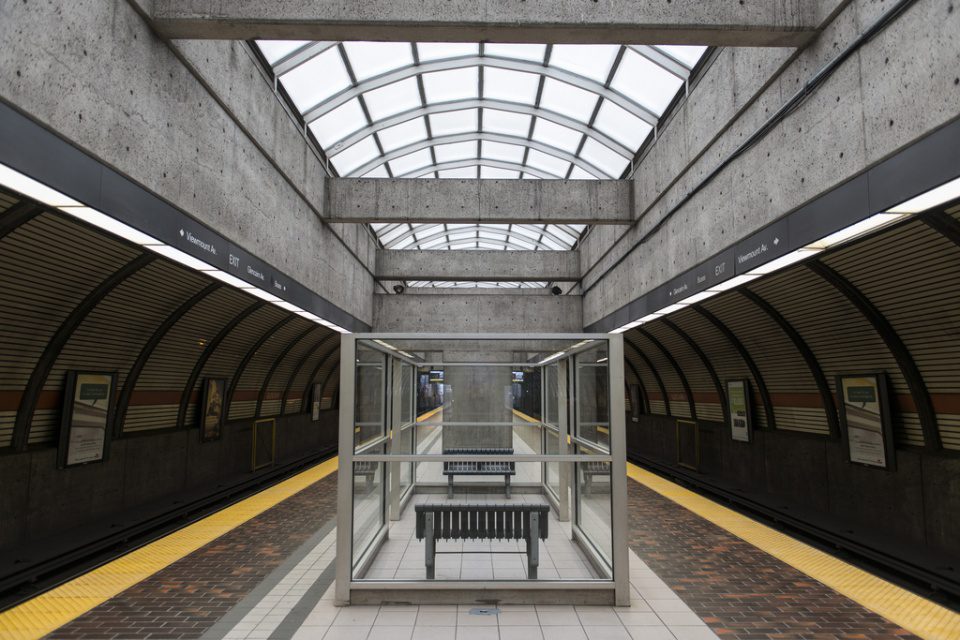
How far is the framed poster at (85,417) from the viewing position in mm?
6527

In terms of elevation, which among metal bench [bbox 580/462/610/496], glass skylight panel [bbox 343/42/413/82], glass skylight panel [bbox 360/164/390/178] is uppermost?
glass skylight panel [bbox 343/42/413/82]

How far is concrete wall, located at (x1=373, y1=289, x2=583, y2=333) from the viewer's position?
57.3 feet

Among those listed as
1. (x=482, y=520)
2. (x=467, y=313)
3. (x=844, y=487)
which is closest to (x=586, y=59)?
(x=844, y=487)

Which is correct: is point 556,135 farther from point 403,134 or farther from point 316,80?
point 316,80

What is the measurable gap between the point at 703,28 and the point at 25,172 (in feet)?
19.1

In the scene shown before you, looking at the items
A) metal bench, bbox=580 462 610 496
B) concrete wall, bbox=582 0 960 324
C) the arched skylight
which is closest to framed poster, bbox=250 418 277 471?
the arched skylight

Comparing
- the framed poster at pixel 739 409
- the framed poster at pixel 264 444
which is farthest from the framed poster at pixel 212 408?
the framed poster at pixel 739 409

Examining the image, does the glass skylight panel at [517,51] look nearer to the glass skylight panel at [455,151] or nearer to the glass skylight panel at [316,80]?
the glass skylight panel at [316,80]

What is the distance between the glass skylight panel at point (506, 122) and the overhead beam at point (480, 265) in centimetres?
420

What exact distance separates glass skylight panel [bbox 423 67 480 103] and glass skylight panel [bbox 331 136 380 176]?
6.01 feet

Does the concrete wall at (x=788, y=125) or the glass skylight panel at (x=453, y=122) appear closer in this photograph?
the concrete wall at (x=788, y=125)

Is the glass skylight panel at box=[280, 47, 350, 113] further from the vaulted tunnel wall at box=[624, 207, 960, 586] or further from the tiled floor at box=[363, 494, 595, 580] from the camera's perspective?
the tiled floor at box=[363, 494, 595, 580]

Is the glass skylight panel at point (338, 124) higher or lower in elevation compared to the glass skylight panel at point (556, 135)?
lower

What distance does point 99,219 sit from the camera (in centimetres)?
450
